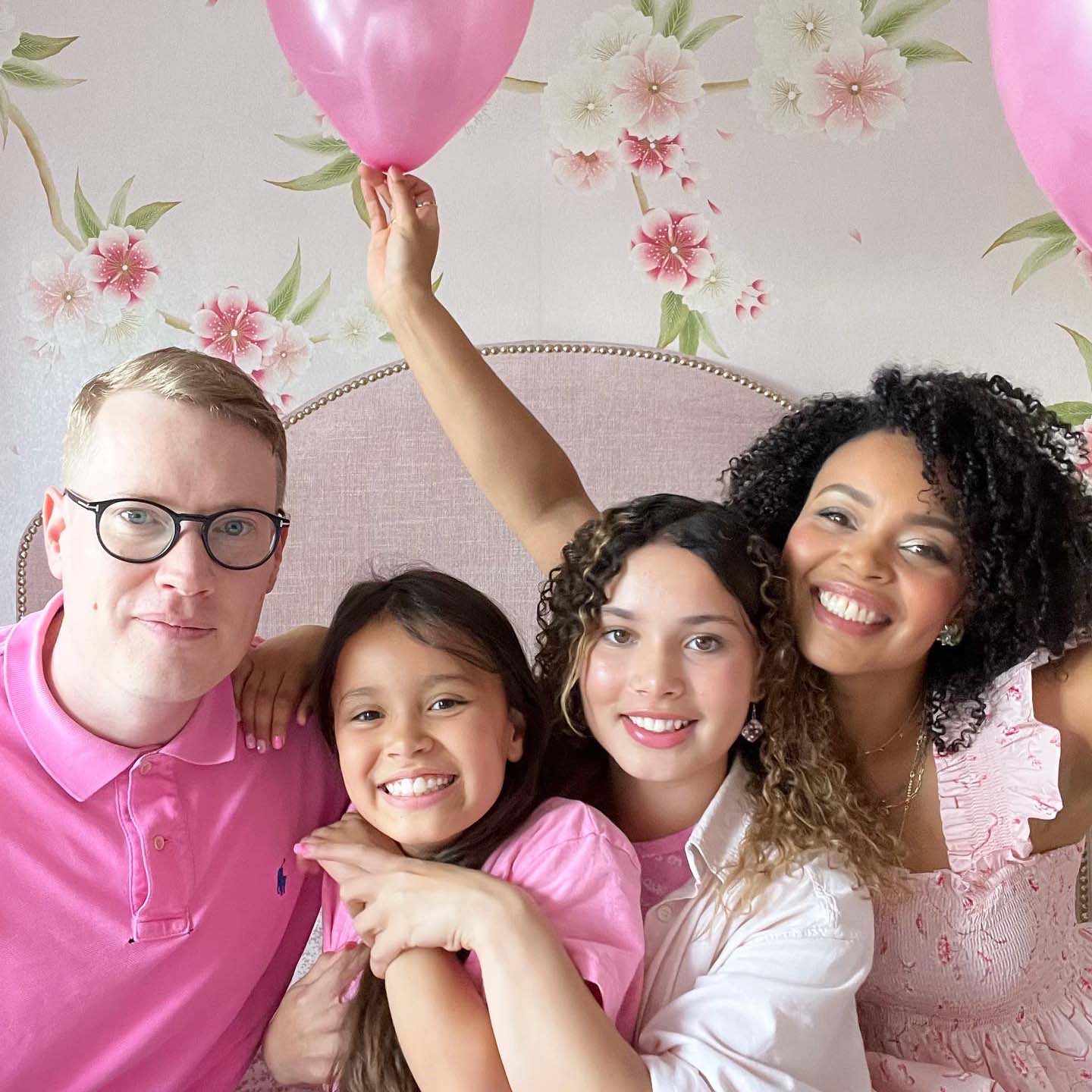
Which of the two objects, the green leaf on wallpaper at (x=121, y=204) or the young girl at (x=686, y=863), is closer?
the young girl at (x=686, y=863)

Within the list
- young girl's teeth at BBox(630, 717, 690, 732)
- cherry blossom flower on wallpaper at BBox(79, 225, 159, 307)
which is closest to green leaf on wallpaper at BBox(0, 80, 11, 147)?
cherry blossom flower on wallpaper at BBox(79, 225, 159, 307)

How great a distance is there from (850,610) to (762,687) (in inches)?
5.4

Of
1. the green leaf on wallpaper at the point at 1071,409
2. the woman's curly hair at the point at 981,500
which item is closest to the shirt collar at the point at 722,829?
the woman's curly hair at the point at 981,500

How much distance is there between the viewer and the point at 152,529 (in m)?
1.29

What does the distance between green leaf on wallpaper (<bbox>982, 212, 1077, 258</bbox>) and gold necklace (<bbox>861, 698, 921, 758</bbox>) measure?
43.4 inches

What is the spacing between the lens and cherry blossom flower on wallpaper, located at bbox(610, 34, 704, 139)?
7.84 ft

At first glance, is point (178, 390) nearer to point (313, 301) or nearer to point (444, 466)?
point (444, 466)

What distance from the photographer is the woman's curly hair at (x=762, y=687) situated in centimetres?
143

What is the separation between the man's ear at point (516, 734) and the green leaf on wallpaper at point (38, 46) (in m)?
1.76

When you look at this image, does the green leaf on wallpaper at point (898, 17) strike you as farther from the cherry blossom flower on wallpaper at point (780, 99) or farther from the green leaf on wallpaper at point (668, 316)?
the green leaf on wallpaper at point (668, 316)

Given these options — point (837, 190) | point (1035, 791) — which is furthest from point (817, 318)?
point (1035, 791)

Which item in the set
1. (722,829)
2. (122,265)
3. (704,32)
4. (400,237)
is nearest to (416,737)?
(722,829)

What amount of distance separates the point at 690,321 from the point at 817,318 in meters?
0.25

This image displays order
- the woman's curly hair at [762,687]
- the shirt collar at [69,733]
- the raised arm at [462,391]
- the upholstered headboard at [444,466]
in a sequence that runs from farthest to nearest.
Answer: the upholstered headboard at [444,466] → the raised arm at [462,391] → the woman's curly hair at [762,687] → the shirt collar at [69,733]
